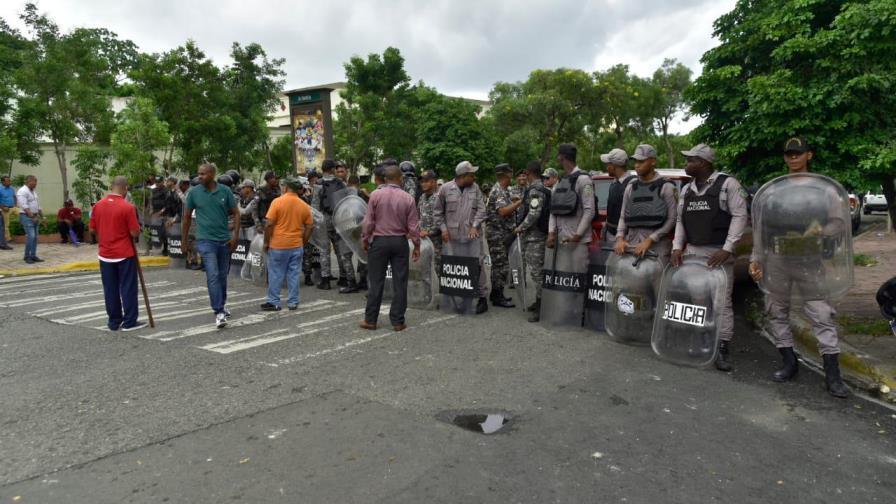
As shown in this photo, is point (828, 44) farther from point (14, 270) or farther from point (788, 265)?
point (14, 270)

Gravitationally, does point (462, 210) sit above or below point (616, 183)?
below

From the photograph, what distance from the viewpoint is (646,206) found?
239 inches

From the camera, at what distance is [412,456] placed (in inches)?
144

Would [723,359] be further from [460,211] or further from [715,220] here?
[460,211]

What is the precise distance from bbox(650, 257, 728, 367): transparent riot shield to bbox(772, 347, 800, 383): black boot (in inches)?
19.8

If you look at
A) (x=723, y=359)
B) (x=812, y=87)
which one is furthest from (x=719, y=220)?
(x=812, y=87)

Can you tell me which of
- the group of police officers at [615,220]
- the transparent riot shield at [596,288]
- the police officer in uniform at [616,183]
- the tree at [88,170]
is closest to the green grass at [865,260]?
the group of police officers at [615,220]

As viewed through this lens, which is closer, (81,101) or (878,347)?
(878,347)

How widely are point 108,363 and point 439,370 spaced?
3.02 meters

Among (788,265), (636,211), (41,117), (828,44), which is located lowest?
(788,265)

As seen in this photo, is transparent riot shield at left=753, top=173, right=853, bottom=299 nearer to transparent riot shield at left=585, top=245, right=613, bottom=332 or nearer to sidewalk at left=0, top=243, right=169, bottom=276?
transparent riot shield at left=585, top=245, right=613, bottom=332

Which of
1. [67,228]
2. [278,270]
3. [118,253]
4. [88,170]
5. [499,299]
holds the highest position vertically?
[88,170]

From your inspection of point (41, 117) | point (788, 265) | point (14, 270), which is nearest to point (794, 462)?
point (788, 265)

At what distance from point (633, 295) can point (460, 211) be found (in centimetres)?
253
